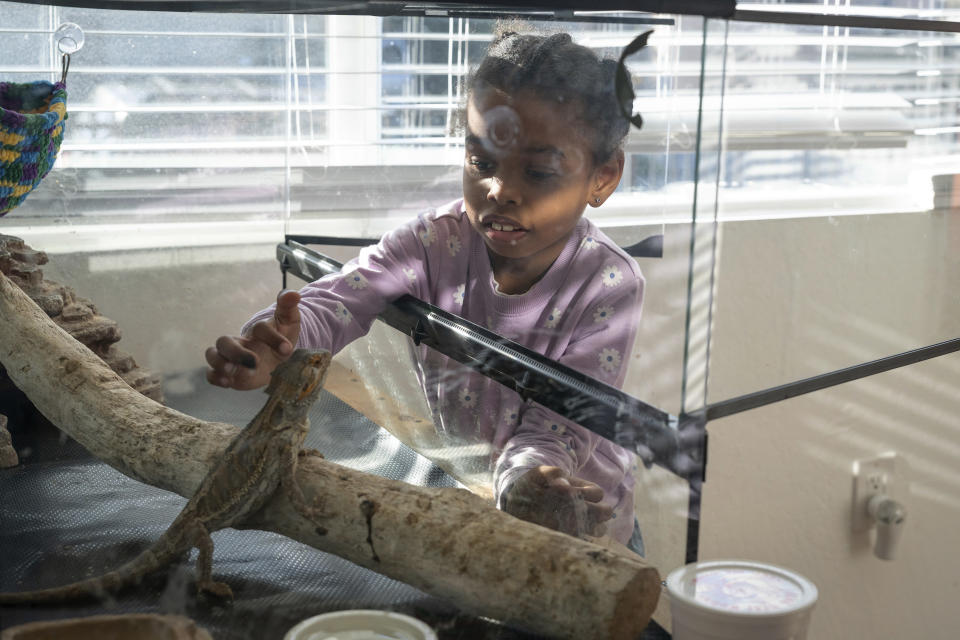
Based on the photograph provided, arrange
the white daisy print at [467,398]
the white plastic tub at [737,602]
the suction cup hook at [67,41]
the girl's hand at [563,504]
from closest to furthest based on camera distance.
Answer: the white plastic tub at [737,602] → the girl's hand at [563,504] → the white daisy print at [467,398] → the suction cup hook at [67,41]

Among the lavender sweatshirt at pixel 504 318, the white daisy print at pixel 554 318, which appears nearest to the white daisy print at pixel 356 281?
the lavender sweatshirt at pixel 504 318

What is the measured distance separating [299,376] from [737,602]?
41 centimetres

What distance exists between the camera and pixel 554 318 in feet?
2.65

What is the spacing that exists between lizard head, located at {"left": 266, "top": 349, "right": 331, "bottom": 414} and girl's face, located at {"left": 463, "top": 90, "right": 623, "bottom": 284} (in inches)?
7.1

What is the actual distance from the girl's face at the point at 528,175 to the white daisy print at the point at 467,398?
139 millimetres

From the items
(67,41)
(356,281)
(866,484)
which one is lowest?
(866,484)

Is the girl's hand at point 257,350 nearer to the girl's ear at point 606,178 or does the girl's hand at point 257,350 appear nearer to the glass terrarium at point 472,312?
the glass terrarium at point 472,312

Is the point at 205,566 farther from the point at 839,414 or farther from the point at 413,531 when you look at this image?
the point at 839,414

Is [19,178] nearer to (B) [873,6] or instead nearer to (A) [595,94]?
(A) [595,94]

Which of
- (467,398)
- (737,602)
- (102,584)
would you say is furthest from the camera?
(467,398)

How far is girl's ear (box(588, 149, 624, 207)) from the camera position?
744 millimetres

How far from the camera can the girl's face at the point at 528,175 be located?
29.4 inches

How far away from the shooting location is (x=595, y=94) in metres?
0.73

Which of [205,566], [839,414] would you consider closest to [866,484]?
[839,414]
